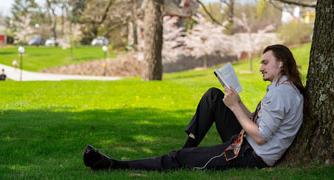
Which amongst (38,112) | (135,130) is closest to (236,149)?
(135,130)

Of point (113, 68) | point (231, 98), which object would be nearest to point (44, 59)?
point (113, 68)

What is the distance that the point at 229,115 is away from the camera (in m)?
4.59

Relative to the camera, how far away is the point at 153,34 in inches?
695

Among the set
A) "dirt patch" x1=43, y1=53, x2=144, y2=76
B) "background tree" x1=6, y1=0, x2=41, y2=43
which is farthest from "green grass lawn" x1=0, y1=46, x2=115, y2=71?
"background tree" x1=6, y1=0, x2=41, y2=43

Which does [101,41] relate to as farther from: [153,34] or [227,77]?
[227,77]

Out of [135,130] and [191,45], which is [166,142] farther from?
[191,45]

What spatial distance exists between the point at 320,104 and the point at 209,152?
2.96 ft

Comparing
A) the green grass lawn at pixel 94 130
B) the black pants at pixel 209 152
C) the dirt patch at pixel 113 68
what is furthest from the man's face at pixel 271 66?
the dirt patch at pixel 113 68

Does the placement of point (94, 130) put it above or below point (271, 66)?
below

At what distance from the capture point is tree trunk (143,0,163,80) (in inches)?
693

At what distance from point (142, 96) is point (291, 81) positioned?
26.8ft

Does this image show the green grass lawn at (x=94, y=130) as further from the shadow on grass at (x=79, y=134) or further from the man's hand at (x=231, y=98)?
the man's hand at (x=231, y=98)

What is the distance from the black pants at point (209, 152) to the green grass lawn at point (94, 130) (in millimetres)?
121

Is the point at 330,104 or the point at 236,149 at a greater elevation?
the point at 330,104
